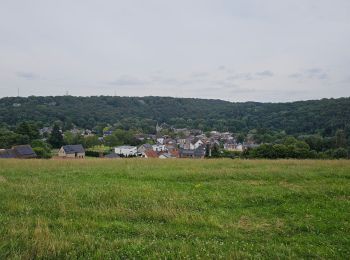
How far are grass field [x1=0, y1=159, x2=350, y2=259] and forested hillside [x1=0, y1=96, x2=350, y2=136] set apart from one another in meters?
93.1

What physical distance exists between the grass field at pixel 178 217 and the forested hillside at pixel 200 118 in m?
93.1

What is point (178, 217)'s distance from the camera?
9.30 metres

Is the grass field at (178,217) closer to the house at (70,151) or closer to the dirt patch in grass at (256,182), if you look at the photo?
the dirt patch in grass at (256,182)

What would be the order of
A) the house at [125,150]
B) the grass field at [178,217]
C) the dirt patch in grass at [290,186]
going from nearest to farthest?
1. the grass field at [178,217]
2. the dirt patch in grass at [290,186]
3. the house at [125,150]

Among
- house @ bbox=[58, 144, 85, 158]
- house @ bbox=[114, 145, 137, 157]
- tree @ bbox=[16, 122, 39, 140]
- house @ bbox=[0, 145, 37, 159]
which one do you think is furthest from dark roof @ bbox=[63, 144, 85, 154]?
house @ bbox=[114, 145, 137, 157]

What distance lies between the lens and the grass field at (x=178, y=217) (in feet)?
23.0

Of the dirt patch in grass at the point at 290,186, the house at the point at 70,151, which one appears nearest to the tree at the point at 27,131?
the house at the point at 70,151

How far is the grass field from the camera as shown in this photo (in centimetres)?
702

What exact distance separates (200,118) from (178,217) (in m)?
189

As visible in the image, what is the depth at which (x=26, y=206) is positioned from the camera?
33.7 feet

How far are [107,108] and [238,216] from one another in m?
189

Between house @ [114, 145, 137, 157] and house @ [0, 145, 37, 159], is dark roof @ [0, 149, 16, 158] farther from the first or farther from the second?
house @ [114, 145, 137, 157]

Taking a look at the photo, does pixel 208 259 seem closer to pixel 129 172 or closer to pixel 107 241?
pixel 107 241

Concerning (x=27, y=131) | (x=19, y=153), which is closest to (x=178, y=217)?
(x=19, y=153)
